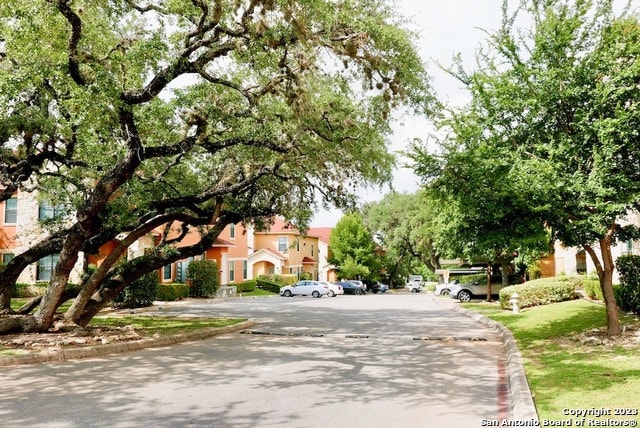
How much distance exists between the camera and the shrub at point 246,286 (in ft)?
146

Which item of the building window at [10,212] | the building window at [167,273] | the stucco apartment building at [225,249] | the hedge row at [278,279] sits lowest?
the hedge row at [278,279]

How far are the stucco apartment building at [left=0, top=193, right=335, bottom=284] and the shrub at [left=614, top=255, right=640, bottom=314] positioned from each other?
10.6 metres

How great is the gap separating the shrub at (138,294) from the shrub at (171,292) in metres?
3.83

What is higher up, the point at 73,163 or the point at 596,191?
the point at 73,163

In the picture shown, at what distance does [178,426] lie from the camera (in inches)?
241

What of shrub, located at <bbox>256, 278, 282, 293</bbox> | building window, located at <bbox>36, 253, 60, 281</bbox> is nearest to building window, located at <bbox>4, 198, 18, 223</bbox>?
building window, located at <bbox>36, 253, 60, 281</bbox>

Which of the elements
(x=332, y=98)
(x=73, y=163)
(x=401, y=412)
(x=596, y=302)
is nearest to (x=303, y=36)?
(x=332, y=98)

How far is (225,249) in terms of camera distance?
138ft

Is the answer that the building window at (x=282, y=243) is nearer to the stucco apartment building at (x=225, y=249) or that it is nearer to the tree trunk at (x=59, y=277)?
the stucco apartment building at (x=225, y=249)

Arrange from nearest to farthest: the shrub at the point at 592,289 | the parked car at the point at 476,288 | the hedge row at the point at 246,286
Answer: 1. the shrub at the point at 592,289
2. the parked car at the point at 476,288
3. the hedge row at the point at 246,286

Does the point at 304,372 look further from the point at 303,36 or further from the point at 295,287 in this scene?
the point at 295,287

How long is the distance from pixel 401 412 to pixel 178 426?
9.26 ft

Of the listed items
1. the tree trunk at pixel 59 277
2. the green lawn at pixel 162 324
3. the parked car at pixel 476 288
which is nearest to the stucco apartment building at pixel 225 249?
the green lawn at pixel 162 324

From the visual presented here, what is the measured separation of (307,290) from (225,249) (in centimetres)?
772
